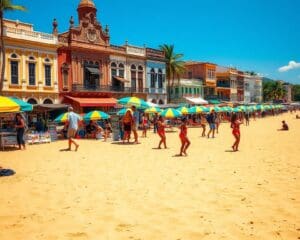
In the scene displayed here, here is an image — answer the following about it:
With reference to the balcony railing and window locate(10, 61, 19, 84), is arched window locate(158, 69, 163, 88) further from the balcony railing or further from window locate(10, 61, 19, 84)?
window locate(10, 61, 19, 84)

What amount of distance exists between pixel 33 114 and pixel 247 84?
58.4 metres

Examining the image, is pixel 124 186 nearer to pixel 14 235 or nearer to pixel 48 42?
pixel 14 235

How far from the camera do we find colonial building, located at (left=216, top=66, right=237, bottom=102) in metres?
61.6

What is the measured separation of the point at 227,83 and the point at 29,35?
45.6 metres

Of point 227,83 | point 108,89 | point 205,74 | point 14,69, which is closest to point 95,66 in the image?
point 108,89

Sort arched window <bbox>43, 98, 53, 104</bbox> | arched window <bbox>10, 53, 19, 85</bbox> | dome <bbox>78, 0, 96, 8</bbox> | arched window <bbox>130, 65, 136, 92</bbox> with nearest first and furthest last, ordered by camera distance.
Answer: arched window <bbox>10, 53, 19, 85</bbox>
arched window <bbox>43, 98, 53, 104</bbox>
dome <bbox>78, 0, 96, 8</bbox>
arched window <bbox>130, 65, 136, 92</bbox>

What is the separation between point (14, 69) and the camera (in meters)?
24.8

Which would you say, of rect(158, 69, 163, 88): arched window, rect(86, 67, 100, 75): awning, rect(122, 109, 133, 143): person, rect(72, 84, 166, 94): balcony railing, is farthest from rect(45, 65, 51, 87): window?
rect(158, 69, 163, 88): arched window

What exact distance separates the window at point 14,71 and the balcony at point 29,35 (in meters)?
2.10

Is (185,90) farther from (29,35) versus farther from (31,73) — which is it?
(29,35)

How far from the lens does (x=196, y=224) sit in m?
4.56

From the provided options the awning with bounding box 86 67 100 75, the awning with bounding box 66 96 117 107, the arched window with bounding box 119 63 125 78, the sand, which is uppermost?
the arched window with bounding box 119 63 125 78

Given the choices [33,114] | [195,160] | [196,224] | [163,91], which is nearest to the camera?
[196,224]

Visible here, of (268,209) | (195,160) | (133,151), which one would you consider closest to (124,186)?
(268,209)
